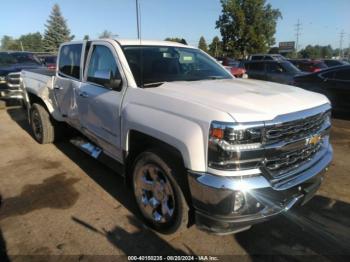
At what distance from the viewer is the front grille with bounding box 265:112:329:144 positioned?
8.23 ft

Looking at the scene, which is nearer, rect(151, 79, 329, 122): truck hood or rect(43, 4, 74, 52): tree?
rect(151, 79, 329, 122): truck hood

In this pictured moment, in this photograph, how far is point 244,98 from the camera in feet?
9.18

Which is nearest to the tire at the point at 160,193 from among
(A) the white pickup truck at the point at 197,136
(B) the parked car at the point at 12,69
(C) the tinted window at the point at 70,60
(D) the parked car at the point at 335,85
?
(A) the white pickup truck at the point at 197,136

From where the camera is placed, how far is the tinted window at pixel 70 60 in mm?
4750

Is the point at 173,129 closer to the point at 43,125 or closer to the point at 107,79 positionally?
the point at 107,79

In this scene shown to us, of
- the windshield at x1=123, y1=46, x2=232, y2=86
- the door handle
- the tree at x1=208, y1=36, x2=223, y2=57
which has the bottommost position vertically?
the door handle

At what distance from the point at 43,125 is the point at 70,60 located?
1.62 m

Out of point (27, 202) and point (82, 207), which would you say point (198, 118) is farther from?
point (27, 202)

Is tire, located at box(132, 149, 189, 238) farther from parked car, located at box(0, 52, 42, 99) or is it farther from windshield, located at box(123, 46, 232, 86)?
parked car, located at box(0, 52, 42, 99)

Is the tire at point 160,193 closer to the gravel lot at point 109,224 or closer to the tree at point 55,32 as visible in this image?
the gravel lot at point 109,224

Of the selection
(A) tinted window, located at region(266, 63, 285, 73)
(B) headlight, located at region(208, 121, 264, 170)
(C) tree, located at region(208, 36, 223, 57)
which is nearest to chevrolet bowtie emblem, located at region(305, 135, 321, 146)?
(B) headlight, located at region(208, 121, 264, 170)

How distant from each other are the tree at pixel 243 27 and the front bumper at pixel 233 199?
4924 cm

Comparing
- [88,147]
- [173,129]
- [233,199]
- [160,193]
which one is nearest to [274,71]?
[88,147]

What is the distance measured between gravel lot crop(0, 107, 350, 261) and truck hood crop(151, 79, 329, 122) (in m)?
1.30
